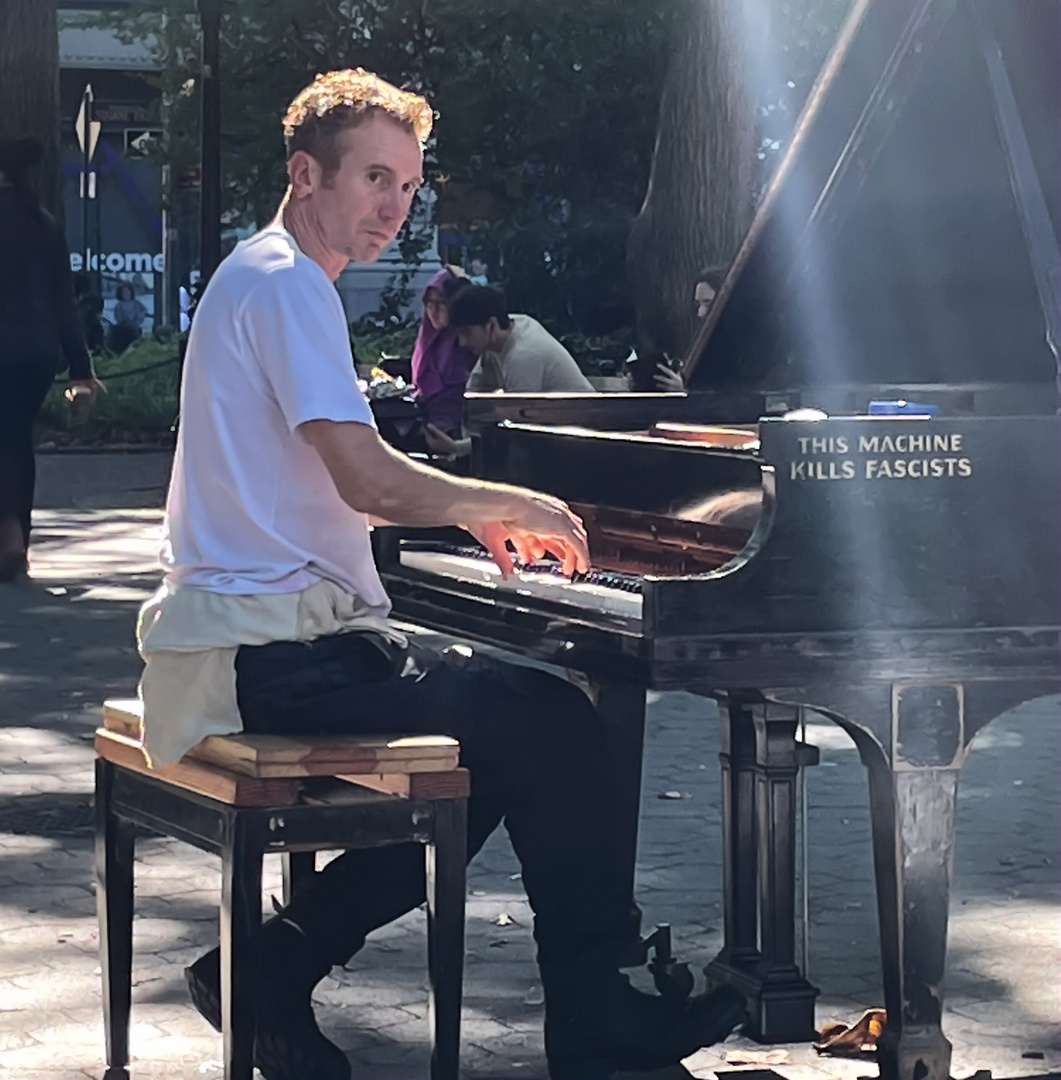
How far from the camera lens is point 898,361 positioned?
572 centimetres

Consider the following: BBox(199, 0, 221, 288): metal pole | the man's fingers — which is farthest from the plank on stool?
BBox(199, 0, 221, 288): metal pole

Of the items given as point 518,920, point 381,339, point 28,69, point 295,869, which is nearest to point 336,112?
point 295,869

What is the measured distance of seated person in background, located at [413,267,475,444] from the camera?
500 inches

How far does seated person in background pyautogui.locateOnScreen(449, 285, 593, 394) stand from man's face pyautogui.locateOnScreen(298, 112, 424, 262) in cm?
658

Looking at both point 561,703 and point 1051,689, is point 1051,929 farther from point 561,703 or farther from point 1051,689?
point 561,703

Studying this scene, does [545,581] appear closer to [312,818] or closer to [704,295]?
[312,818]

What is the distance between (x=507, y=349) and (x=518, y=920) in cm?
579

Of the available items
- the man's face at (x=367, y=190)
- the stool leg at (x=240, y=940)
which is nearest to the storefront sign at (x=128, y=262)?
the man's face at (x=367, y=190)

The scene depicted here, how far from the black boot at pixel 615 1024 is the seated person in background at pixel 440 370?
318 inches

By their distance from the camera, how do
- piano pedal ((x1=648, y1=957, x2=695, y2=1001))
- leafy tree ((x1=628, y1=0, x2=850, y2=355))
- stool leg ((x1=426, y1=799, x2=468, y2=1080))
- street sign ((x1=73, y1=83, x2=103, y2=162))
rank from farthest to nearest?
street sign ((x1=73, y1=83, x2=103, y2=162))
leafy tree ((x1=628, y1=0, x2=850, y2=355))
piano pedal ((x1=648, y1=957, x2=695, y2=1001))
stool leg ((x1=426, y1=799, x2=468, y2=1080))

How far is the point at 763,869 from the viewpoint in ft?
15.5

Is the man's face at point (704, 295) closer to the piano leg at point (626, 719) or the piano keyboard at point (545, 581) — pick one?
the piano leg at point (626, 719)

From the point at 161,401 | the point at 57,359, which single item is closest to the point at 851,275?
the point at 57,359

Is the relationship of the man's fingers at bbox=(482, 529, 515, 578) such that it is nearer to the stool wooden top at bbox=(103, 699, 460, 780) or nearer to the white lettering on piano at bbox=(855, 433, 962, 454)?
the stool wooden top at bbox=(103, 699, 460, 780)
